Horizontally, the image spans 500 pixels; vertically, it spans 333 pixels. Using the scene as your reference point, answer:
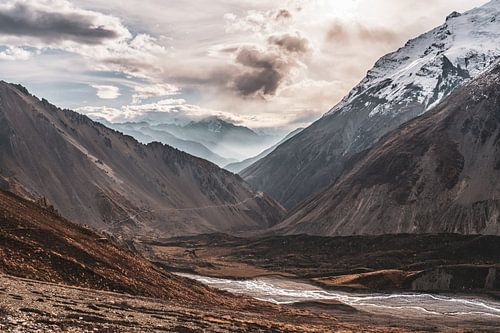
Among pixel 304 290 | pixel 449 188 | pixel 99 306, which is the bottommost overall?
pixel 304 290

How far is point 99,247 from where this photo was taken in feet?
196

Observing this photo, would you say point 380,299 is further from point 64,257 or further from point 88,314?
point 88,314

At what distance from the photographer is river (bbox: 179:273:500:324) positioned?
88162 mm

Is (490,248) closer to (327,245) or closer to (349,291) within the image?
(349,291)

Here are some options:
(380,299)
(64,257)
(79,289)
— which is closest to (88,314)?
(79,289)

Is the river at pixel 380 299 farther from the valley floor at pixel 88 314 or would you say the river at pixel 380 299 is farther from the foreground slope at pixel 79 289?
the valley floor at pixel 88 314

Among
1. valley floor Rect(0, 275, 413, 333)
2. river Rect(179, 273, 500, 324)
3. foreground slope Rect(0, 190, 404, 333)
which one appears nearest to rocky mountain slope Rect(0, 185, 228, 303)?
foreground slope Rect(0, 190, 404, 333)

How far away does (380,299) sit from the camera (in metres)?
104

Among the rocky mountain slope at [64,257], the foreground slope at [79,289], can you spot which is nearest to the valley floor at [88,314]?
the foreground slope at [79,289]

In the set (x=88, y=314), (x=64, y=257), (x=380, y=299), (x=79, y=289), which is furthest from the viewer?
(x=380, y=299)

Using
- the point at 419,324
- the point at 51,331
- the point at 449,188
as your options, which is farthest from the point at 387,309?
the point at 449,188

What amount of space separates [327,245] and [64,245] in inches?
5537

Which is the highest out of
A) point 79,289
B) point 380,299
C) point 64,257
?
point 64,257

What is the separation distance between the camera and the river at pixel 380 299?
88.2 m
